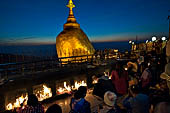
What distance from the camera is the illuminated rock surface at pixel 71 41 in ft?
48.8

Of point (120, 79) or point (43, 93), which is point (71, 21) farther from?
point (120, 79)

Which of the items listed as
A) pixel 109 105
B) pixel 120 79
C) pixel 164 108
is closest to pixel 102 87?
pixel 120 79

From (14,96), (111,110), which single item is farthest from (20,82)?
(111,110)

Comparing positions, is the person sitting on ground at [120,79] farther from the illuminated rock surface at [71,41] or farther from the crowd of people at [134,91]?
the illuminated rock surface at [71,41]

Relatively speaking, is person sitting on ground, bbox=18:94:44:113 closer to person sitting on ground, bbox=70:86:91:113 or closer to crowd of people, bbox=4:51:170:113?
crowd of people, bbox=4:51:170:113

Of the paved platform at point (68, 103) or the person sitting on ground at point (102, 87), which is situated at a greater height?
the person sitting on ground at point (102, 87)

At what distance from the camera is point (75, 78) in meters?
6.74

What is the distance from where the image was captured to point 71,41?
49.0 feet

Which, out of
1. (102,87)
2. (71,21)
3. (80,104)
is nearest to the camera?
(80,104)

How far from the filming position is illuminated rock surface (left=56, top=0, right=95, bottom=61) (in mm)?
14867

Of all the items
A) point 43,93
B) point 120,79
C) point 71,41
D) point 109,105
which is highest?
point 71,41

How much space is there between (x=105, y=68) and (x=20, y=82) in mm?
4927

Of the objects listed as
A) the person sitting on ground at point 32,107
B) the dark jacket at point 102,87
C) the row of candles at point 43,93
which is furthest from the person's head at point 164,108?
the row of candles at point 43,93

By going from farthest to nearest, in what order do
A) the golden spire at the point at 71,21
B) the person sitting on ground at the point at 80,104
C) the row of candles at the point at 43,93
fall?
the golden spire at the point at 71,21 < the row of candles at the point at 43,93 < the person sitting on ground at the point at 80,104
